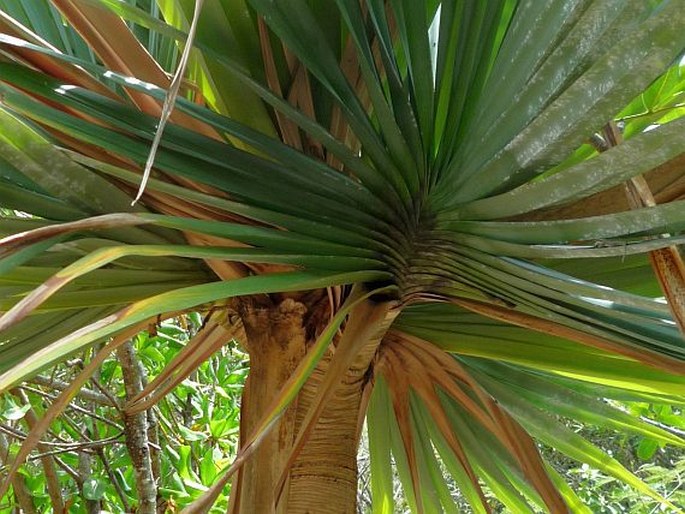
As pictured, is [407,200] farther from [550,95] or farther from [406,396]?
[406,396]

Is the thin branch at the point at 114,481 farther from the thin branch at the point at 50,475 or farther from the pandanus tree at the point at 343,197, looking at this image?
the pandanus tree at the point at 343,197

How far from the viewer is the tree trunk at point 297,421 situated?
0.83 m

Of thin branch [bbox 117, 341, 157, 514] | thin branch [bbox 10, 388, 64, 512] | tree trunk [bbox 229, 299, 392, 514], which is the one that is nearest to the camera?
tree trunk [bbox 229, 299, 392, 514]

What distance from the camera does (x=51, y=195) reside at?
78 cm

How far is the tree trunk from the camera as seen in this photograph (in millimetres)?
831

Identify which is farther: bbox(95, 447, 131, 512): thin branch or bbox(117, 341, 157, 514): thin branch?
bbox(95, 447, 131, 512): thin branch

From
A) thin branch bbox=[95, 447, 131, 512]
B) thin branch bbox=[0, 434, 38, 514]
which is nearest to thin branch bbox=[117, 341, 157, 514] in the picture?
thin branch bbox=[95, 447, 131, 512]

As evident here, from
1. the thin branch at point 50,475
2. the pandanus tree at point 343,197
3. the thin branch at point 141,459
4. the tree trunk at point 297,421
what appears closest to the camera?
the pandanus tree at point 343,197

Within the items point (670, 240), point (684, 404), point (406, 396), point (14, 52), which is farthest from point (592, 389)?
point (14, 52)

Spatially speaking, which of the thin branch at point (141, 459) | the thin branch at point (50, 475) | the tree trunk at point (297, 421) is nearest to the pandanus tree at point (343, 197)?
the tree trunk at point (297, 421)

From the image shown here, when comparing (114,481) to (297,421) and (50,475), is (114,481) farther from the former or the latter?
(297,421)

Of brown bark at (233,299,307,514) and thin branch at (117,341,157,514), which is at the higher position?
thin branch at (117,341,157,514)

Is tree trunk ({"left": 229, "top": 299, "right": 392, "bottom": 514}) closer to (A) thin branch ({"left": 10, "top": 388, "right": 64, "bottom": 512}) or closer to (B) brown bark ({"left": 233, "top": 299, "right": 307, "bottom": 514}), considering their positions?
(B) brown bark ({"left": 233, "top": 299, "right": 307, "bottom": 514})

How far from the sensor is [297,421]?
0.88m
